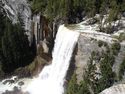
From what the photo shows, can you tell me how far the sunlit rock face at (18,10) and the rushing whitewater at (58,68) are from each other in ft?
32.7

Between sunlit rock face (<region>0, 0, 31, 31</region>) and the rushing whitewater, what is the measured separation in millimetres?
9961

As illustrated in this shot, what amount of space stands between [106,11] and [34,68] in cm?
1291

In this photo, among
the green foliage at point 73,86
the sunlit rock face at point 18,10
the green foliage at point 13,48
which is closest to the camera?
the green foliage at point 73,86

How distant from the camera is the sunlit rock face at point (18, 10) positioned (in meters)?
59.8

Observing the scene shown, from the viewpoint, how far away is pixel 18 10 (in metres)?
61.2

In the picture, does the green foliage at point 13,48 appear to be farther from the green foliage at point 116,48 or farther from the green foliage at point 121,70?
the green foliage at point 121,70

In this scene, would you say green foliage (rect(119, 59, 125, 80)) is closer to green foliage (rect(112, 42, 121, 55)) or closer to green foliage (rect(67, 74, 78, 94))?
green foliage (rect(112, 42, 121, 55))

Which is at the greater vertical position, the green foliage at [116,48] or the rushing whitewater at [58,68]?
the green foliage at [116,48]

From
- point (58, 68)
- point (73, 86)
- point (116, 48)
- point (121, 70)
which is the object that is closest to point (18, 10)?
point (58, 68)

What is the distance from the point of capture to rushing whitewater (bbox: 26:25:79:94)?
→ 46397 millimetres

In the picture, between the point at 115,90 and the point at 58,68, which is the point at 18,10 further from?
the point at 115,90

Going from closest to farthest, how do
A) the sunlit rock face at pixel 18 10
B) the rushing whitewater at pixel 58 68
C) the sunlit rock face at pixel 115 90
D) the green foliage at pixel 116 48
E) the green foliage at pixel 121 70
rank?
the sunlit rock face at pixel 115 90 → the green foliage at pixel 121 70 → the green foliage at pixel 116 48 → the rushing whitewater at pixel 58 68 → the sunlit rock face at pixel 18 10

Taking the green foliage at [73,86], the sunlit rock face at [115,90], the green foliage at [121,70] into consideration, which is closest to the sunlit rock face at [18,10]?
the green foliage at [73,86]

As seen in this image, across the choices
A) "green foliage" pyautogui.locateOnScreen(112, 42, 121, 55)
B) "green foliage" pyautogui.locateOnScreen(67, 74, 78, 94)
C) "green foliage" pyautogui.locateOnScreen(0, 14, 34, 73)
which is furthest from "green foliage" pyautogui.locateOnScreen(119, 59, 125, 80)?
"green foliage" pyautogui.locateOnScreen(0, 14, 34, 73)
